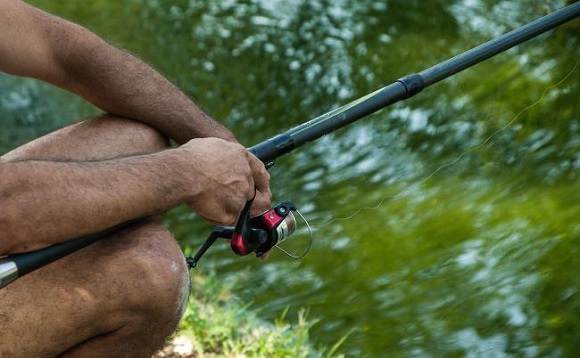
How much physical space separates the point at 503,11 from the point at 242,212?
3.32 m

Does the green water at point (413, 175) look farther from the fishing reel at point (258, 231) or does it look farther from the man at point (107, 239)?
the man at point (107, 239)

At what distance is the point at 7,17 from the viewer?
291 centimetres

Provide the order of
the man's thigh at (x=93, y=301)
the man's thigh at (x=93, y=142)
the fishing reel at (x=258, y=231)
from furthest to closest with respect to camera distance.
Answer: the man's thigh at (x=93, y=142), the fishing reel at (x=258, y=231), the man's thigh at (x=93, y=301)

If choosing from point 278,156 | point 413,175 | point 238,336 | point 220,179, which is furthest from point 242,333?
point 220,179

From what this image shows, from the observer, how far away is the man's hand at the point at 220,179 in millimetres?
2545

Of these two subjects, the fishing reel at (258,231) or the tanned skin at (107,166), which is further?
the fishing reel at (258,231)

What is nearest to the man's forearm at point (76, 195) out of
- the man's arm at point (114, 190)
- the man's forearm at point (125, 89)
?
the man's arm at point (114, 190)

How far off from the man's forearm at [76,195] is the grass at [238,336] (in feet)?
3.45

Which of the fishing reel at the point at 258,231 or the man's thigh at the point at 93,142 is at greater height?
the man's thigh at the point at 93,142

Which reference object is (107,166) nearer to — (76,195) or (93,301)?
(76,195)

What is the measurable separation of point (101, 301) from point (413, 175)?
224 cm

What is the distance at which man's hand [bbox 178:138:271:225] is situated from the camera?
254 centimetres

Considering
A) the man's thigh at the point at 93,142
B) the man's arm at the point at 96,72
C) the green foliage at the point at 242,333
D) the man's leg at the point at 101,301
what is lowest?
the green foliage at the point at 242,333

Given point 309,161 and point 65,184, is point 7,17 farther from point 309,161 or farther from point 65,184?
point 309,161
